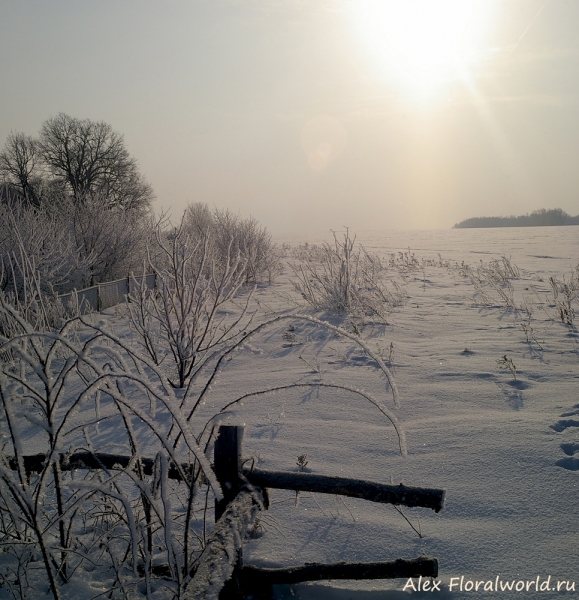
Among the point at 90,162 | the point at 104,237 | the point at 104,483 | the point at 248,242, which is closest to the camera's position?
the point at 104,483

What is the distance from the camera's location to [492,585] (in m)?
1.65

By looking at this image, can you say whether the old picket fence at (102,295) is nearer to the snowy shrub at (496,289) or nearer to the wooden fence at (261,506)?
the snowy shrub at (496,289)

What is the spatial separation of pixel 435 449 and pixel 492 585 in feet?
3.50

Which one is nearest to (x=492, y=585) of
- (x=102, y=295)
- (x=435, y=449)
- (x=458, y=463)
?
(x=458, y=463)

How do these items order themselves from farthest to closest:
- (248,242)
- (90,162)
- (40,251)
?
(90,162)
(248,242)
(40,251)

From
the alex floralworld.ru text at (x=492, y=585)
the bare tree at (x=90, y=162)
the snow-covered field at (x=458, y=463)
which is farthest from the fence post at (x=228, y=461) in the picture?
the bare tree at (x=90, y=162)

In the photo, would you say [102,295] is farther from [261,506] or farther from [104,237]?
[261,506]

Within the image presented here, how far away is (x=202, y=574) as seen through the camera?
1152mm

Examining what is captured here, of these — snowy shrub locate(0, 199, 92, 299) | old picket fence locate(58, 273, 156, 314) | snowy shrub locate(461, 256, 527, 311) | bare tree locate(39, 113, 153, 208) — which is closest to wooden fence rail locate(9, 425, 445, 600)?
snowy shrub locate(461, 256, 527, 311)

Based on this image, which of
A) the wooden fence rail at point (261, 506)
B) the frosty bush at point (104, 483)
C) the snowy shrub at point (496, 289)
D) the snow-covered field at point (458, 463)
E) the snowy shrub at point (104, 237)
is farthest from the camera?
the snowy shrub at point (104, 237)

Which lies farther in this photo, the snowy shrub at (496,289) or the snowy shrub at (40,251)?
the snowy shrub at (40,251)

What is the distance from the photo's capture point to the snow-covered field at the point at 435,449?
1.79 metres

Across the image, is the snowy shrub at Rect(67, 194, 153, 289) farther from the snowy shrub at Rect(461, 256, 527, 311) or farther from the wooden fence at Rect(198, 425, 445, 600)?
the wooden fence at Rect(198, 425, 445, 600)

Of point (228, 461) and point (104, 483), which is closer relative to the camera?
point (104, 483)
